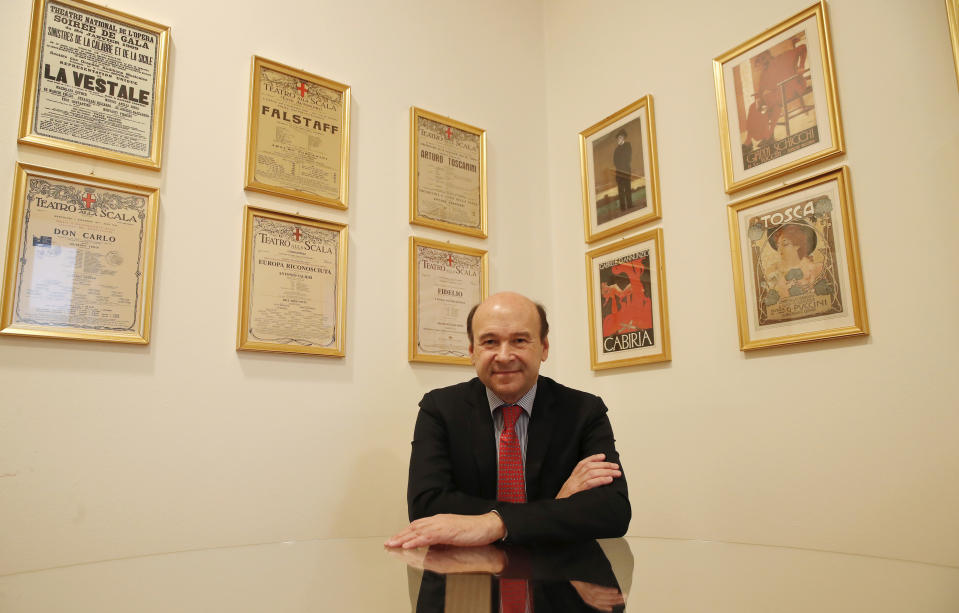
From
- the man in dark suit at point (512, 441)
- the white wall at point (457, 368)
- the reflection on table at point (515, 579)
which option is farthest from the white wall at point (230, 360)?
the reflection on table at point (515, 579)

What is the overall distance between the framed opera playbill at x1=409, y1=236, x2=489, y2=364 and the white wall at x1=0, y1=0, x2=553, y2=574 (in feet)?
0.21

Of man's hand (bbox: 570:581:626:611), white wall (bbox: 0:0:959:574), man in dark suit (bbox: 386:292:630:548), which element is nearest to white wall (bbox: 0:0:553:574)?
white wall (bbox: 0:0:959:574)

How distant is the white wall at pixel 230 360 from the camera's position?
6.95 ft

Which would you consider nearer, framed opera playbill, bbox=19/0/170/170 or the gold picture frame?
the gold picture frame

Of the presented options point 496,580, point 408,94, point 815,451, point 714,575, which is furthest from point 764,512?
point 408,94

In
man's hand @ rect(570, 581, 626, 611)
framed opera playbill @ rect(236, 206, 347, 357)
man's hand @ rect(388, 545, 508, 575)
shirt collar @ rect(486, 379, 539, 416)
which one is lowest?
man's hand @ rect(388, 545, 508, 575)

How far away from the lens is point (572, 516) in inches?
67.9

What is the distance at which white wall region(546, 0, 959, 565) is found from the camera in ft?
6.67

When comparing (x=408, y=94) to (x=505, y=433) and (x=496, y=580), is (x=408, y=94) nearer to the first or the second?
(x=505, y=433)

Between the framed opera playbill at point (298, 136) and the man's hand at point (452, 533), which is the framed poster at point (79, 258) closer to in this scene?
the framed opera playbill at point (298, 136)

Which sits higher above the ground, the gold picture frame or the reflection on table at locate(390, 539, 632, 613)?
the gold picture frame

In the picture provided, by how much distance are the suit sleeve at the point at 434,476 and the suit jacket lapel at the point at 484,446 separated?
10cm

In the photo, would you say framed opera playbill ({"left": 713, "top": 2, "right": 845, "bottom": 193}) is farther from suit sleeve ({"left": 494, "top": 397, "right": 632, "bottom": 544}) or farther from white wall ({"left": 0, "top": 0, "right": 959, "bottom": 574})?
suit sleeve ({"left": 494, "top": 397, "right": 632, "bottom": 544})

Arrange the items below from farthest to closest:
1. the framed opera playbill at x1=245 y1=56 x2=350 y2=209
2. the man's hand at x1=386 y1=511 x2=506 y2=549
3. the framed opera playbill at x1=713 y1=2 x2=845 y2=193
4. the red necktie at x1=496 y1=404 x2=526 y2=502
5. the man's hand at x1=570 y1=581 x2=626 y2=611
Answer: the framed opera playbill at x1=245 y1=56 x2=350 y2=209
the framed opera playbill at x1=713 y1=2 x2=845 y2=193
the red necktie at x1=496 y1=404 x2=526 y2=502
the man's hand at x1=386 y1=511 x2=506 y2=549
the man's hand at x1=570 y1=581 x2=626 y2=611
